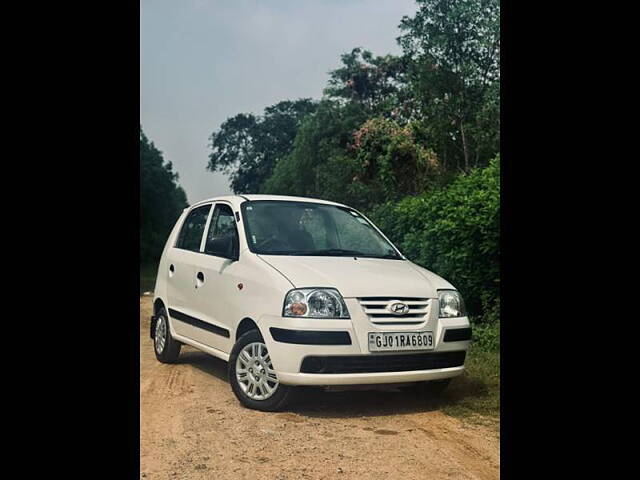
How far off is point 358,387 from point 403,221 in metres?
2.31

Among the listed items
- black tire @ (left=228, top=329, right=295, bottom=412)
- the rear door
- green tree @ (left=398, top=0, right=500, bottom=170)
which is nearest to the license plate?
black tire @ (left=228, top=329, right=295, bottom=412)

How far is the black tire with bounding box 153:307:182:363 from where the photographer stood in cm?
525

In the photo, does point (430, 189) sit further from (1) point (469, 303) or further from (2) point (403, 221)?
(1) point (469, 303)

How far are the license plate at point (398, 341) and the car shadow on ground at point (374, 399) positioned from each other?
264mm

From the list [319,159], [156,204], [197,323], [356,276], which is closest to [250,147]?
[319,159]

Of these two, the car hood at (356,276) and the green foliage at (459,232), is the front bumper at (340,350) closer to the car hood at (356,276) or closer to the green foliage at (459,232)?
the car hood at (356,276)

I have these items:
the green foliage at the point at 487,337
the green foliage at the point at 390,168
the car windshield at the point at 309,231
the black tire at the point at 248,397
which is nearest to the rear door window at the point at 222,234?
the car windshield at the point at 309,231

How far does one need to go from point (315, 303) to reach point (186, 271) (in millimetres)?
1550

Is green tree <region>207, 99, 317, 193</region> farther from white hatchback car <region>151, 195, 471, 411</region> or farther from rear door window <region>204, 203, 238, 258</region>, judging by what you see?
white hatchback car <region>151, 195, 471, 411</region>

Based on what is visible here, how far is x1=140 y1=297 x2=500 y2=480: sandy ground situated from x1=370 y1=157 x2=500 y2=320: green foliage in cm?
138

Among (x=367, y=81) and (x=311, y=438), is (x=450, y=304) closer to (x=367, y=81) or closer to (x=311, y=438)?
(x=311, y=438)
